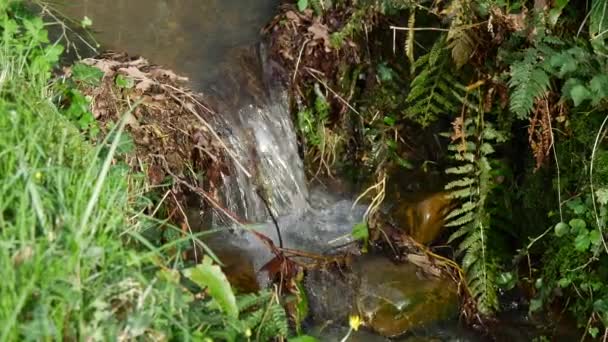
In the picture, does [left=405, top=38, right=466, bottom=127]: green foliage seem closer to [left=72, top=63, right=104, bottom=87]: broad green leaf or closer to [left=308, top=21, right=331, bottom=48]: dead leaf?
[left=308, top=21, right=331, bottom=48]: dead leaf

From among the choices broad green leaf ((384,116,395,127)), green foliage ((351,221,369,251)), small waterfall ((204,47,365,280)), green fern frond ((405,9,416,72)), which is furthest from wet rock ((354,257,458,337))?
green fern frond ((405,9,416,72))

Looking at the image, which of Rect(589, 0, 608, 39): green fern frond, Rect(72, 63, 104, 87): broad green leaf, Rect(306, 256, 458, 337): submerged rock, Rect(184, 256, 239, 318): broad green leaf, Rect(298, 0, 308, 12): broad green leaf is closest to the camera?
Rect(184, 256, 239, 318): broad green leaf

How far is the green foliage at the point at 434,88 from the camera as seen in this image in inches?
174

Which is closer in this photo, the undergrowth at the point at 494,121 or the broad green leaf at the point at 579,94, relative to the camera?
the broad green leaf at the point at 579,94

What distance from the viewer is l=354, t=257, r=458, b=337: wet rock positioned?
4113 millimetres

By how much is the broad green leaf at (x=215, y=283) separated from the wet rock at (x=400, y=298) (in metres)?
1.72

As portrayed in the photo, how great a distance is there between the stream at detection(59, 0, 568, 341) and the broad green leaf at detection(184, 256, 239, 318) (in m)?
1.34

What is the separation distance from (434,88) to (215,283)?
2.47 meters

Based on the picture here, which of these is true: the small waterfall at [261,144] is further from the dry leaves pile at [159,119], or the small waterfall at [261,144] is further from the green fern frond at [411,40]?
the green fern frond at [411,40]

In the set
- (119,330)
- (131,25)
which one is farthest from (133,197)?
(131,25)

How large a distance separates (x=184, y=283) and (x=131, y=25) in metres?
3.05

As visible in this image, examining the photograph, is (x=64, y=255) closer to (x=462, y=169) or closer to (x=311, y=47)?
(x=462, y=169)

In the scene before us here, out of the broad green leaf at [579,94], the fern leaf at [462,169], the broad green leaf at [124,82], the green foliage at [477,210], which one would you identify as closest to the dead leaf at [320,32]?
the green foliage at [477,210]

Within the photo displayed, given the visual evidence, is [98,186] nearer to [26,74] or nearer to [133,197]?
[133,197]
